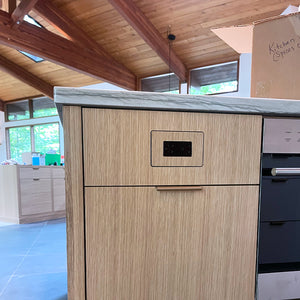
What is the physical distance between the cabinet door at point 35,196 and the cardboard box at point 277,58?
106 inches

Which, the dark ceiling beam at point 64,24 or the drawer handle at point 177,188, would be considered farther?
the dark ceiling beam at point 64,24

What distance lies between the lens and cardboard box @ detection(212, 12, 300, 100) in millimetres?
796

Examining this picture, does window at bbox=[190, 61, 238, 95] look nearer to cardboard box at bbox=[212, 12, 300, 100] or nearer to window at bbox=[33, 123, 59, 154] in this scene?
cardboard box at bbox=[212, 12, 300, 100]

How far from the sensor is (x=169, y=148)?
2.00ft

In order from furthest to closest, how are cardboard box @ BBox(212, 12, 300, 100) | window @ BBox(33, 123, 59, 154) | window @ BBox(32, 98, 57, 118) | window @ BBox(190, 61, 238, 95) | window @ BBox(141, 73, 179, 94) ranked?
1. window @ BBox(32, 98, 57, 118)
2. window @ BBox(33, 123, 59, 154)
3. window @ BBox(141, 73, 179, 94)
4. window @ BBox(190, 61, 238, 95)
5. cardboard box @ BBox(212, 12, 300, 100)

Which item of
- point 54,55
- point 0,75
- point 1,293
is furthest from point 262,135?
point 0,75

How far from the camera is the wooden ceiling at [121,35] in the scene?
3182 millimetres

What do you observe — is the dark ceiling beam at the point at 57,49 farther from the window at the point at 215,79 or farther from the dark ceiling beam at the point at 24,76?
the dark ceiling beam at the point at 24,76

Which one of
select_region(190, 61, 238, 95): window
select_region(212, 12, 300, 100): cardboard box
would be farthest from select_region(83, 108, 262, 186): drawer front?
select_region(190, 61, 238, 95): window

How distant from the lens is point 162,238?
24.2 inches

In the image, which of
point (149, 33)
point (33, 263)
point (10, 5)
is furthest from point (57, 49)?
point (33, 263)

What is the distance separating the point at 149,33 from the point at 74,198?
3770 millimetres

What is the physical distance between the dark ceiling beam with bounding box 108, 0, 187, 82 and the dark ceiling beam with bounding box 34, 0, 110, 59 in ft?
4.41

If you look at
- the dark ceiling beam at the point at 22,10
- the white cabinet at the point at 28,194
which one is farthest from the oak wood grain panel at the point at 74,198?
the dark ceiling beam at the point at 22,10
